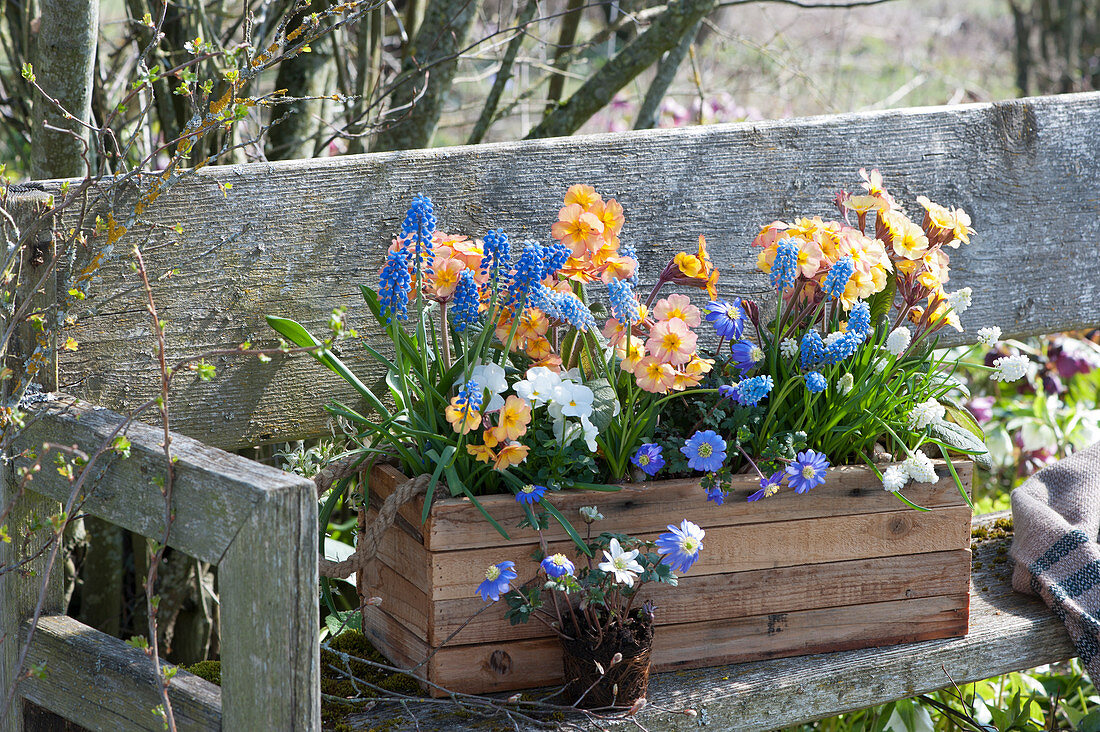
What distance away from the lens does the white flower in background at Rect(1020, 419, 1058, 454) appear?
7.89 ft

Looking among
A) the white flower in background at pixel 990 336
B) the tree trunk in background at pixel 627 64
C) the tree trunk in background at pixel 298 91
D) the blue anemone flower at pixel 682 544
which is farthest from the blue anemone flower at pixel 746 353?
the tree trunk in background at pixel 298 91

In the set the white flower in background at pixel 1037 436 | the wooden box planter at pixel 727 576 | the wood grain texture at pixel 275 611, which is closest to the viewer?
the wood grain texture at pixel 275 611

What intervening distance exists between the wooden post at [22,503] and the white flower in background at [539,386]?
1.73ft

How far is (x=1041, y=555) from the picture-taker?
1.48 metres

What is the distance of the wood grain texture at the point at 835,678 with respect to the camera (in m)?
1.16

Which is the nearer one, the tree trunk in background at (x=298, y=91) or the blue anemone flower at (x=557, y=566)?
the blue anemone flower at (x=557, y=566)

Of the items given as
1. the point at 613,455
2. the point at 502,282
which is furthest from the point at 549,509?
the point at 502,282

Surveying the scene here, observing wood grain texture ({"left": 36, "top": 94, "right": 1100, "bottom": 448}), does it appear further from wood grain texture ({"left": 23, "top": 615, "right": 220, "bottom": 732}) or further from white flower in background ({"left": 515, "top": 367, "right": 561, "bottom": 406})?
white flower in background ({"left": 515, "top": 367, "right": 561, "bottom": 406})

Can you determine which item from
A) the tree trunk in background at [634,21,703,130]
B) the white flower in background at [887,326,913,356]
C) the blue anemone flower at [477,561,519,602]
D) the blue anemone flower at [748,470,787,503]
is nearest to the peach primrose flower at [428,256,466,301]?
the blue anemone flower at [477,561,519,602]

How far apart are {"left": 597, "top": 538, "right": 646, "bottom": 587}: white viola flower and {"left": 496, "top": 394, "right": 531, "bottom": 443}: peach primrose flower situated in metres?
0.16

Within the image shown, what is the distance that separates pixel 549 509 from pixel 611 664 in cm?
18

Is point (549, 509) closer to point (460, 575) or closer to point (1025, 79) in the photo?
point (460, 575)

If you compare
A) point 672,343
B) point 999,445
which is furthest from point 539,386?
point 999,445

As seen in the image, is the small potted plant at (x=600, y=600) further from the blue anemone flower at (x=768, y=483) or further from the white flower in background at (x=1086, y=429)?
the white flower in background at (x=1086, y=429)
